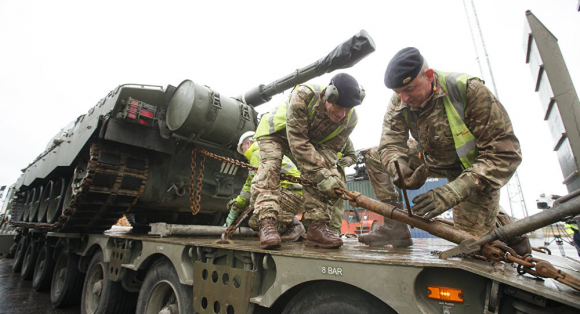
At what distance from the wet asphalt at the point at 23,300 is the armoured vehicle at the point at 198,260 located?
17 centimetres

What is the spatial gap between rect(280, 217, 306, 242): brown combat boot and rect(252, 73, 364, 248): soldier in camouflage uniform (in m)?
0.63

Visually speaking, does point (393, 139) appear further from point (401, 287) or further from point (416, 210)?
point (401, 287)

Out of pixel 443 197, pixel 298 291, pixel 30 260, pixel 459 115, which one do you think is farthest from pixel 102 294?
pixel 30 260

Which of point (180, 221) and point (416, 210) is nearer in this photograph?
point (416, 210)

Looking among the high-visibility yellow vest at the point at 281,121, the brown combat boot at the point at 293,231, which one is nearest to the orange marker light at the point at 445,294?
the high-visibility yellow vest at the point at 281,121

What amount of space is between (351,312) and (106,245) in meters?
3.51

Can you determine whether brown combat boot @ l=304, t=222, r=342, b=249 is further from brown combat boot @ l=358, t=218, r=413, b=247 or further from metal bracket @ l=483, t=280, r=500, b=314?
metal bracket @ l=483, t=280, r=500, b=314

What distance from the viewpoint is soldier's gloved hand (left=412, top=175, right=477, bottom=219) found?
1.74 metres

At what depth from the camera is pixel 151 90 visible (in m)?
4.37

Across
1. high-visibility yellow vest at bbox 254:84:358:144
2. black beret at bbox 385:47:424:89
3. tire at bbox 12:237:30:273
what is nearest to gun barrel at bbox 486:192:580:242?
black beret at bbox 385:47:424:89

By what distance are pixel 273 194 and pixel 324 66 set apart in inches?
95.6

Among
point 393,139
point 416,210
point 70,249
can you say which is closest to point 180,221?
point 70,249

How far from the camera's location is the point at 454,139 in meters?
2.11

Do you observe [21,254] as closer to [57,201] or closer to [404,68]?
[57,201]
